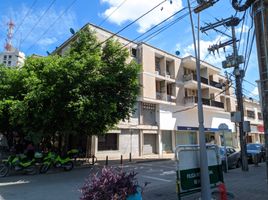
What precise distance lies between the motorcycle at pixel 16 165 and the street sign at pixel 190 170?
10.3m

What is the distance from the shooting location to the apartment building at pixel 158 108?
24422mm

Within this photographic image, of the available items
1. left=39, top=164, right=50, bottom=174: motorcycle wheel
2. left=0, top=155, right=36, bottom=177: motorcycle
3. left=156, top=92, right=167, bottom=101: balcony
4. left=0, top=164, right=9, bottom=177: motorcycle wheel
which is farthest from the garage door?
left=0, top=164, right=9, bottom=177: motorcycle wheel

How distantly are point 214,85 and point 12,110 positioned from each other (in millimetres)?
28871

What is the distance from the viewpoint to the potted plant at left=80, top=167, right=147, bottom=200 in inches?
193

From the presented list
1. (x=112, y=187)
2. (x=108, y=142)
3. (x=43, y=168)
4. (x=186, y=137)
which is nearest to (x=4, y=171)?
(x=43, y=168)

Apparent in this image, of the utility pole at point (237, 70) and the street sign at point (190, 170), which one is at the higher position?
the utility pole at point (237, 70)

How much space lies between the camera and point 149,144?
27.4 meters

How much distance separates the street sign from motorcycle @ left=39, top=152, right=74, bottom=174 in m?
10.1

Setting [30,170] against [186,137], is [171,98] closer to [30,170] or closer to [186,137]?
[186,137]

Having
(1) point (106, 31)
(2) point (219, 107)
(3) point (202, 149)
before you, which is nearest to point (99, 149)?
(1) point (106, 31)

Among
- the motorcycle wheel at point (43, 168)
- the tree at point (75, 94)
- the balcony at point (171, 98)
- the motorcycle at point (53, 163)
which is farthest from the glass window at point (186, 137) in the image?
the motorcycle wheel at point (43, 168)

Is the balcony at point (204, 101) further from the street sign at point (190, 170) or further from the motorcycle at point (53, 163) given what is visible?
the street sign at point (190, 170)

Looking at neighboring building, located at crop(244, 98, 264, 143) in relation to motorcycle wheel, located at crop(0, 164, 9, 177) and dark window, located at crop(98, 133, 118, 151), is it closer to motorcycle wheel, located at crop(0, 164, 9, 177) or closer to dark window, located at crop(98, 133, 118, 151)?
dark window, located at crop(98, 133, 118, 151)

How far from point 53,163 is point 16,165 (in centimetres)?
200
